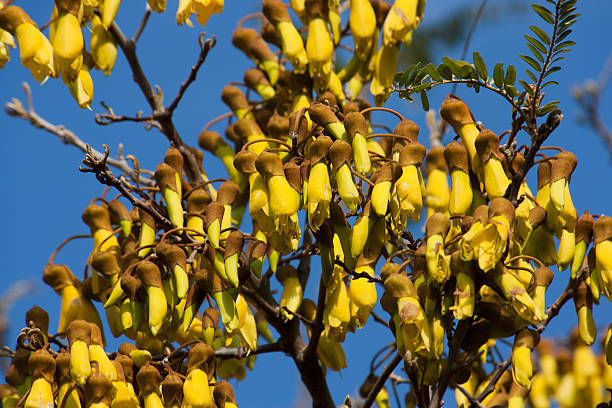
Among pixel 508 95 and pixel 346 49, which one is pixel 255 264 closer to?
pixel 508 95

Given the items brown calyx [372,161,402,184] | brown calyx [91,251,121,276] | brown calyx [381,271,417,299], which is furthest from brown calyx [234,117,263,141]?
brown calyx [381,271,417,299]

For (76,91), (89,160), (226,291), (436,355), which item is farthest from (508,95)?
(76,91)

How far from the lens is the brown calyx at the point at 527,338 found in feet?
5.05

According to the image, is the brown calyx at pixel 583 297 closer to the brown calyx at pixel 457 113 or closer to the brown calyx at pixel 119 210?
the brown calyx at pixel 457 113

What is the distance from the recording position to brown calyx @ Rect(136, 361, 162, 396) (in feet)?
5.18

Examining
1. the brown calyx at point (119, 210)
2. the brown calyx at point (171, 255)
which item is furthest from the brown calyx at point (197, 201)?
the brown calyx at point (171, 255)

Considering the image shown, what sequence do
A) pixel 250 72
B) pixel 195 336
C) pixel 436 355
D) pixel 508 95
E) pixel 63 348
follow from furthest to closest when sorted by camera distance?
pixel 250 72 → pixel 195 336 → pixel 63 348 → pixel 508 95 → pixel 436 355

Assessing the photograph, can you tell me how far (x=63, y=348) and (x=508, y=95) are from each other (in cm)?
97

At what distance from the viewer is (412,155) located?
164 centimetres

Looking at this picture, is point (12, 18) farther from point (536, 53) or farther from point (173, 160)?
point (536, 53)

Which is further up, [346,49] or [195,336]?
[346,49]

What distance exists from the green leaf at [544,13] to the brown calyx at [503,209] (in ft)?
1.19

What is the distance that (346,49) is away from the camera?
8.04ft

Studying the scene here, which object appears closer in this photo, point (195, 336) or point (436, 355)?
point (436, 355)
